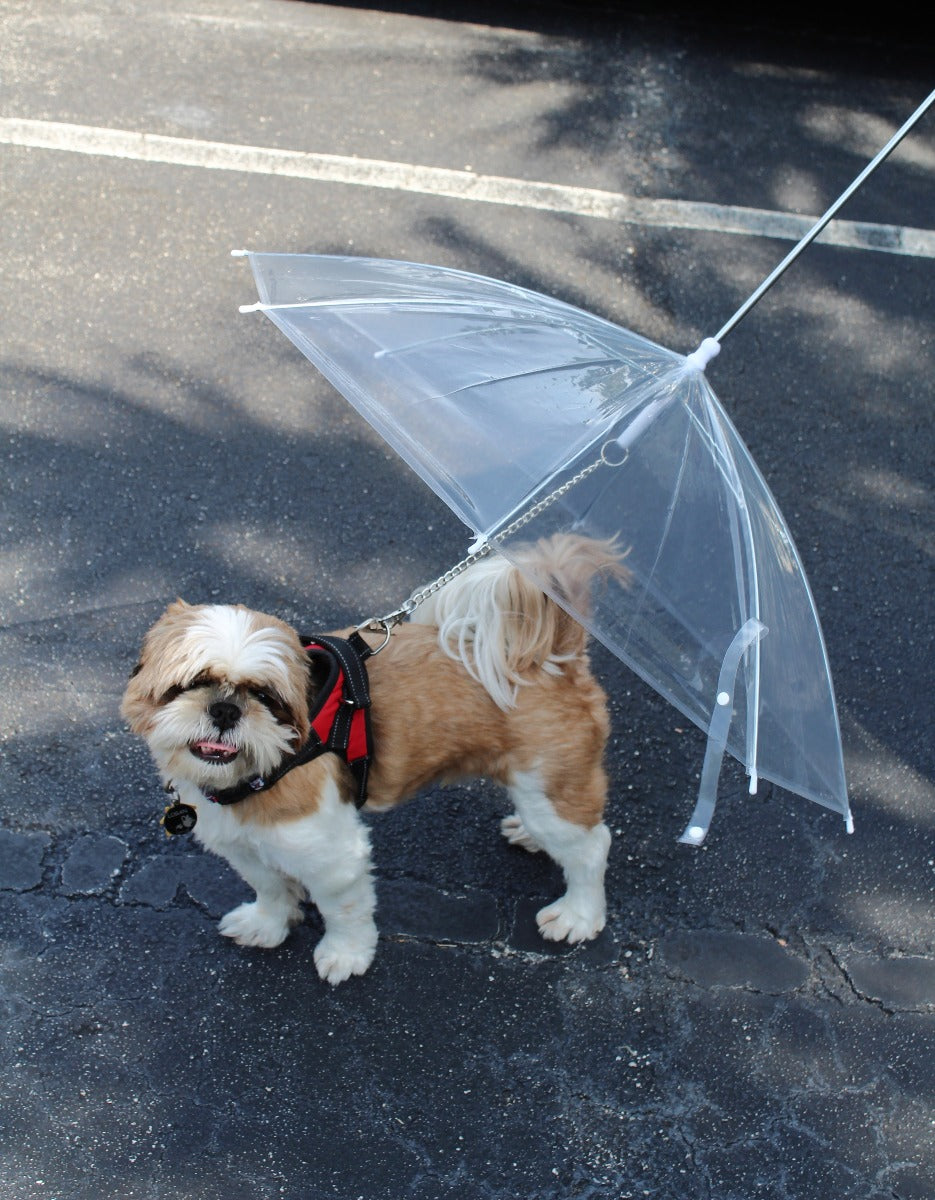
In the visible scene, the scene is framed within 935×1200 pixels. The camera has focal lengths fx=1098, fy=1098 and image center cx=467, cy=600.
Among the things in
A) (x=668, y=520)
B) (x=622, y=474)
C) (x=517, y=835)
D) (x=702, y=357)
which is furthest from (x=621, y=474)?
(x=517, y=835)

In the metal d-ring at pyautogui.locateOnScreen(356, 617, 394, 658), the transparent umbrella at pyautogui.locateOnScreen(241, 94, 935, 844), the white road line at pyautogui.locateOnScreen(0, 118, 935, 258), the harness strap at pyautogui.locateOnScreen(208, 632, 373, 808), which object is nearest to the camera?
the transparent umbrella at pyautogui.locateOnScreen(241, 94, 935, 844)

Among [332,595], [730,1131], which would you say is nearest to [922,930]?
[730,1131]

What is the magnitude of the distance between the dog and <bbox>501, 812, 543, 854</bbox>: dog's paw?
311 mm

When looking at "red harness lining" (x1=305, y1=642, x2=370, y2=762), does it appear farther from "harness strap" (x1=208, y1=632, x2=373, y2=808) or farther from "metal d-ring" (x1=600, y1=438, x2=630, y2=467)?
"metal d-ring" (x1=600, y1=438, x2=630, y2=467)

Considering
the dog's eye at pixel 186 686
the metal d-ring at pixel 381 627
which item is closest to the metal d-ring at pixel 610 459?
the metal d-ring at pixel 381 627

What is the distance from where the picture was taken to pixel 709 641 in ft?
8.57

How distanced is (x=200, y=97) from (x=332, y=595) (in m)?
3.37

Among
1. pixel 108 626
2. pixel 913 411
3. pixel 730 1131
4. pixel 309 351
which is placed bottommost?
pixel 730 1131

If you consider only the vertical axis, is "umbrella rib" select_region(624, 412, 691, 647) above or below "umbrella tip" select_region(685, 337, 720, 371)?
below

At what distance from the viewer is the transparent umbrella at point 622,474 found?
259 cm

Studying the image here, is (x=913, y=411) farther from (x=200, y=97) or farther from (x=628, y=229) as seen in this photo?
(x=200, y=97)

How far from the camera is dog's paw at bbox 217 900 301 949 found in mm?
3361

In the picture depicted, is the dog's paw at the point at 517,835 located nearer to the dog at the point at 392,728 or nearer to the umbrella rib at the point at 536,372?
the dog at the point at 392,728

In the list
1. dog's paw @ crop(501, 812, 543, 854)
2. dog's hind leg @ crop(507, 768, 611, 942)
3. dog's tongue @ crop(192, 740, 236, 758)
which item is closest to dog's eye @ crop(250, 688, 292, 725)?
dog's tongue @ crop(192, 740, 236, 758)
